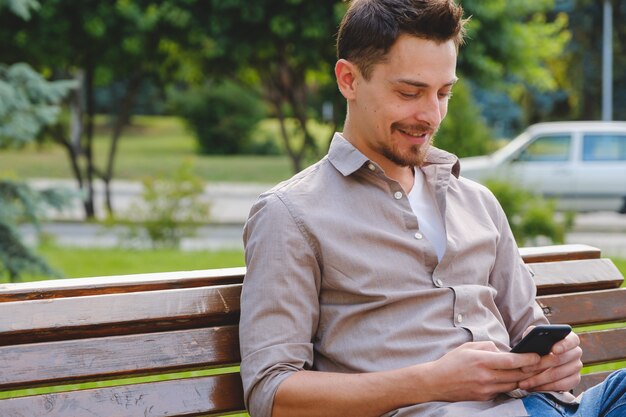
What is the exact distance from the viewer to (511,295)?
2812mm

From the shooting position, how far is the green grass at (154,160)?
1198 inches

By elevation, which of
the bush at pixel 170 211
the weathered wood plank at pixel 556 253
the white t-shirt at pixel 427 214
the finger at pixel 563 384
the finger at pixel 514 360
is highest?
the white t-shirt at pixel 427 214

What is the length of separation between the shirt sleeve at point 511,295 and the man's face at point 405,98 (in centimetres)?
38

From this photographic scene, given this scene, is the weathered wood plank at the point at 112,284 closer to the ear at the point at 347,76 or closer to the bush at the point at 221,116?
the ear at the point at 347,76

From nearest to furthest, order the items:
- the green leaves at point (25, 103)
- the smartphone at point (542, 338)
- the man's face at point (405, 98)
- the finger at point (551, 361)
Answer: the smartphone at point (542, 338), the finger at point (551, 361), the man's face at point (405, 98), the green leaves at point (25, 103)

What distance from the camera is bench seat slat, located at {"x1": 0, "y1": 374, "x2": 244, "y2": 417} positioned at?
7.79 feet

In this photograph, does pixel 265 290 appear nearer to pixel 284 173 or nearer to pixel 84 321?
pixel 84 321

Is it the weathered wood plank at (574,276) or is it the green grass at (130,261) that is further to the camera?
the green grass at (130,261)

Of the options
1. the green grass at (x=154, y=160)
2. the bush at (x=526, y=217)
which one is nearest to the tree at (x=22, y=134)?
the bush at (x=526, y=217)

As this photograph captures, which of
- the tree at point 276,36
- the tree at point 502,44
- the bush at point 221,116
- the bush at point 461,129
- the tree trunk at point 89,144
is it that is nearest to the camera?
the tree at point 276,36

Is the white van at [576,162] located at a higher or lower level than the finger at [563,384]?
lower

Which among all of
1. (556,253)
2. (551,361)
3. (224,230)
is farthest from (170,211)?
(551,361)

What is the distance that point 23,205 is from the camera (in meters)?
8.08

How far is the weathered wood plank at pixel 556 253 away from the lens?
330 cm
